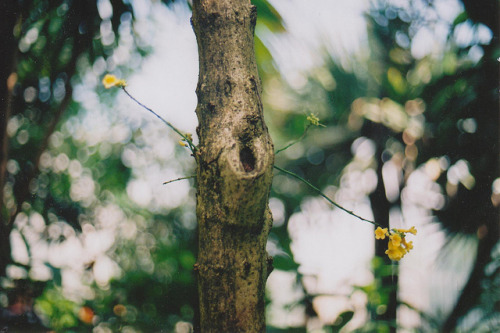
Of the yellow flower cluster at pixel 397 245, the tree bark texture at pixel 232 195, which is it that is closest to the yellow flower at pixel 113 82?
the tree bark texture at pixel 232 195

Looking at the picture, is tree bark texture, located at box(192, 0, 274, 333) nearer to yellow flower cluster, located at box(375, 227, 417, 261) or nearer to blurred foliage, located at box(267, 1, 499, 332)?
yellow flower cluster, located at box(375, 227, 417, 261)

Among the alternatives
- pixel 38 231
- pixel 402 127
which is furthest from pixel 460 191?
pixel 38 231

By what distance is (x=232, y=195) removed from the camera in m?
0.44

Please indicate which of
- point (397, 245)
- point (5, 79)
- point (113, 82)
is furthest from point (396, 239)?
point (5, 79)

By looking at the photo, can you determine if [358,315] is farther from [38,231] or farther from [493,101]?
[38,231]

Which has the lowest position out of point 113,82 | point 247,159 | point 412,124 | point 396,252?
point 396,252

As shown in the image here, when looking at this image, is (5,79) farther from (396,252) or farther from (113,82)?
(396,252)

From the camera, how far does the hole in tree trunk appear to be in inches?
18.5

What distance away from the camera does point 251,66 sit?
0.53m

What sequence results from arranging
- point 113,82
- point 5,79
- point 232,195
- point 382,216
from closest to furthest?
point 232,195 < point 113,82 < point 5,79 < point 382,216

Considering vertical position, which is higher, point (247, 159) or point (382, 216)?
point (382, 216)

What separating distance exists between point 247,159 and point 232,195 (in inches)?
2.4

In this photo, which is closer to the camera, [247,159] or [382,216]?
[247,159]

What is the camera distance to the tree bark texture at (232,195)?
44cm
